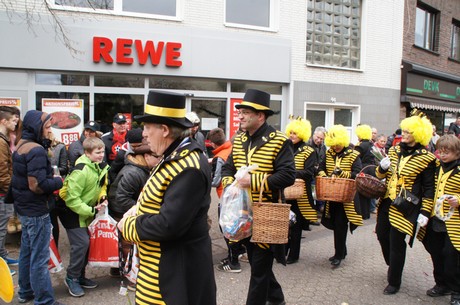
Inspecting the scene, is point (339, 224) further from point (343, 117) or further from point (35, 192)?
point (343, 117)

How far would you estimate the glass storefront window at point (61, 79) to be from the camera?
9242mm

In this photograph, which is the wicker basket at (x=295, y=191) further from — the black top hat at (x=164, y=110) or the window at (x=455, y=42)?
the window at (x=455, y=42)

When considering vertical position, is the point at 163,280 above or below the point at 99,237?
above

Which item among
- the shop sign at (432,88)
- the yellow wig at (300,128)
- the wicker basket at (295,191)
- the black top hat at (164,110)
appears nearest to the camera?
the black top hat at (164,110)

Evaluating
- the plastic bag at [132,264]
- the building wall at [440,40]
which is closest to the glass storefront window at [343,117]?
the building wall at [440,40]

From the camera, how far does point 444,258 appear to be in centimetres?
441

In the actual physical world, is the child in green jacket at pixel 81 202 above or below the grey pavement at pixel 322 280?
above

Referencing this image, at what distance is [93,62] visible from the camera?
9414mm

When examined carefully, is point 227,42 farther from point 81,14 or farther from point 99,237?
point 99,237

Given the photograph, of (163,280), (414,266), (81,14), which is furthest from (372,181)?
(81,14)

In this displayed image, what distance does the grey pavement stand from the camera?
4.36 metres

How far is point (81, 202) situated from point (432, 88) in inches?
602

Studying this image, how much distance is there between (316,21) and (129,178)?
33.4 ft

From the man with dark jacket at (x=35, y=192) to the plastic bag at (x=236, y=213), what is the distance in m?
1.70
